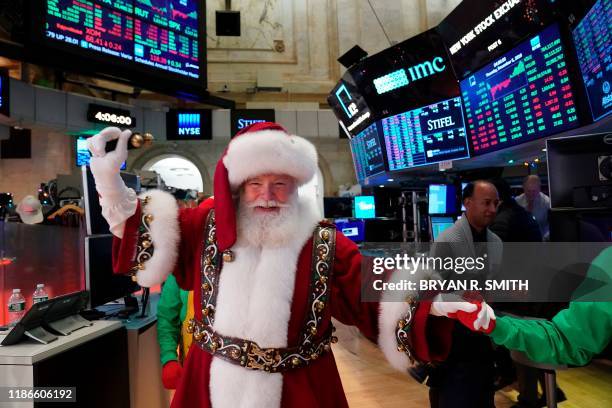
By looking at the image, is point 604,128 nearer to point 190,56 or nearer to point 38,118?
point 190,56

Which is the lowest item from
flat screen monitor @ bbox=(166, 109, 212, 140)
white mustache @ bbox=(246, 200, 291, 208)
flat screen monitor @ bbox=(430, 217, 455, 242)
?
flat screen monitor @ bbox=(430, 217, 455, 242)

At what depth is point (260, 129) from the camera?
1.58 metres

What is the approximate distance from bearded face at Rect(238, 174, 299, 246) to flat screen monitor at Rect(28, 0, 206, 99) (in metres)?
4.37

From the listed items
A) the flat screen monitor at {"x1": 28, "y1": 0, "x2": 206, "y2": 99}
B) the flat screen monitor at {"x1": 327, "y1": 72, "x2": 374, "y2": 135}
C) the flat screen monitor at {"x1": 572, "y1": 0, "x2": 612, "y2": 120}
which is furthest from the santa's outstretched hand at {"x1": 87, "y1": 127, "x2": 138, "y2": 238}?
the flat screen monitor at {"x1": 327, "y1": 72, "x2": 374, "y2": 135}

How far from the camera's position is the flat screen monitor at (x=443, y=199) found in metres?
4.46

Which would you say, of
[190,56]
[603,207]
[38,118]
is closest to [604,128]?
[603,207]

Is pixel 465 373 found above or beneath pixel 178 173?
beneath

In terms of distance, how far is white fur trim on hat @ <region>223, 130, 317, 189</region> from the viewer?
1466 millimetres

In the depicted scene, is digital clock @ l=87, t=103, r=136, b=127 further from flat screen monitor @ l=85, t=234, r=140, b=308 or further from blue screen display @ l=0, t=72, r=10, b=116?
flat screen monitor @ l=85, t=234, r=140, b=308

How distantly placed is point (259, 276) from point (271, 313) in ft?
0.43

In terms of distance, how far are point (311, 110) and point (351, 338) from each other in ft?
22.7

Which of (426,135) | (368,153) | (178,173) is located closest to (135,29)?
(368,153)

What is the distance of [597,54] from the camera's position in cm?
254

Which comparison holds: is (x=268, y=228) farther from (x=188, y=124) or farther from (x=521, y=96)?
(x=188, y=124)
